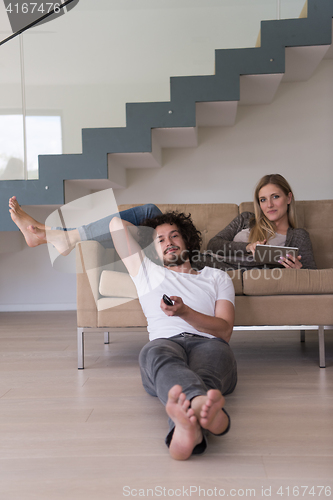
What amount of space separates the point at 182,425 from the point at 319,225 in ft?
6.15

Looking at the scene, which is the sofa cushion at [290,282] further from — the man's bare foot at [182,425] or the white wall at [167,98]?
the white wall at [167,98]

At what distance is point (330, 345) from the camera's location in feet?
7.27

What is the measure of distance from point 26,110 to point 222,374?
2.42 metres

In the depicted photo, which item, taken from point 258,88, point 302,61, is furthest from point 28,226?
point 302,61

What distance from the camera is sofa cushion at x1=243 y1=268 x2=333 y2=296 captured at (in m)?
1.82

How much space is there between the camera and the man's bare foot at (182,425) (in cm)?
92

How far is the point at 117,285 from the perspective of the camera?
1.85 meters

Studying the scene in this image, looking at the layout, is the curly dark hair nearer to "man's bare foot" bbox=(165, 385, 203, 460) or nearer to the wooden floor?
the wooden floor

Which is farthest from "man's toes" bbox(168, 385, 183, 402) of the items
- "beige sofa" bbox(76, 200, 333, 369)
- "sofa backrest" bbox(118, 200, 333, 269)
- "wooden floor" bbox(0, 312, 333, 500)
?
"sofa backrest" bbox(118, 200, 333, 269)

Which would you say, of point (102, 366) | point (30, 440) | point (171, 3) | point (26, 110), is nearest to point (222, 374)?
point (30, 440)

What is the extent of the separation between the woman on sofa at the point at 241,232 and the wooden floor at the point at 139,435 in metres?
0.51

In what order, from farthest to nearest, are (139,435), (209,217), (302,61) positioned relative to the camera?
1. (302,61)
2. (209,217)
3. (139,435)

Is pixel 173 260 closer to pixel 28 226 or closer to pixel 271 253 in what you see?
pixel 271 253

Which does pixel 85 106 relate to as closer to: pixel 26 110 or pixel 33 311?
pixel 26 110
